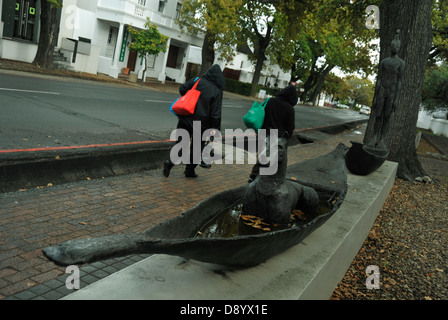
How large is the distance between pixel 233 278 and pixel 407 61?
33.1ft

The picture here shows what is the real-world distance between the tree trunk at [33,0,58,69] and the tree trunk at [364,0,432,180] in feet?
55.0

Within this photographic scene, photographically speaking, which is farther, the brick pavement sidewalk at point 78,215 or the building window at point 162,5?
Answer: the building window at point 162,5

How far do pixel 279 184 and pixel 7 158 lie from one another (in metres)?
3.97

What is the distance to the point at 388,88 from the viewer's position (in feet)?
28.5

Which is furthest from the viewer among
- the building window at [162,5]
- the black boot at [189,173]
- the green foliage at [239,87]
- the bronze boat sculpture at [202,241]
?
the green foliage at [239,87]

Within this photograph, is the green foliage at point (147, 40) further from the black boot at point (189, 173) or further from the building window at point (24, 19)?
the black boot at point (189, 173)

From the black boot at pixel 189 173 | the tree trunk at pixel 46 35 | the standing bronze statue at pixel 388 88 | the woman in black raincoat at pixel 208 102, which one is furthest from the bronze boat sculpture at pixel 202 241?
the tree trunk at pixel 46 35

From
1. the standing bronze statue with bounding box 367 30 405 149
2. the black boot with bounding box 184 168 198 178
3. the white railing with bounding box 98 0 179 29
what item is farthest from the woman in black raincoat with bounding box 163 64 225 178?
the white railing with bounding box 98 0 179 29

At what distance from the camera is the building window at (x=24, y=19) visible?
23719 millimetres

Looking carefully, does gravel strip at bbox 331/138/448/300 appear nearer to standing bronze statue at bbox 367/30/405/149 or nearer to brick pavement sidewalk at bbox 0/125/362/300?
standing bronze statue at bbox 367/30/405/149

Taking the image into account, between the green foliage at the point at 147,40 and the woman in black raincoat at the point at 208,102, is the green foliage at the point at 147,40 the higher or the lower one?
the higher one

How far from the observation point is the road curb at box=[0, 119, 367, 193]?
5.82m

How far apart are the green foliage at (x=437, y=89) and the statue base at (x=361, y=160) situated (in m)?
24.8

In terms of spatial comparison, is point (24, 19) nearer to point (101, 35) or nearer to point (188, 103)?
point (101, 35)
